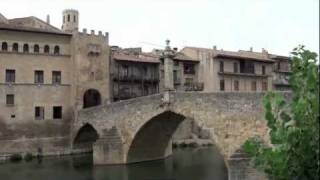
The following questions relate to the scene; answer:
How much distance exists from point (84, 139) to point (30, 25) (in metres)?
10.7

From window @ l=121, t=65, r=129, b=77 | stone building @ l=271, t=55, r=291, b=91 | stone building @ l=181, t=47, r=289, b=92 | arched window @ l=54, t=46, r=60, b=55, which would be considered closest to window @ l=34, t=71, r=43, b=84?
arched window @ l=54, t=46, r=60, b=55

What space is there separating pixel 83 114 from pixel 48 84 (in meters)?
4.02

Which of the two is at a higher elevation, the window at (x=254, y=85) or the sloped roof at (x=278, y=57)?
the sloped roof at (x=278, y=57)

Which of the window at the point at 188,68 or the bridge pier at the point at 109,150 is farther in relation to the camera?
the window at the point at 188,68

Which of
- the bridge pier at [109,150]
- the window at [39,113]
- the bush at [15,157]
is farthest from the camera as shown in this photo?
the window at [39,113]

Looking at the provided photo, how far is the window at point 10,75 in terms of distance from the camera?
41634 millimetres

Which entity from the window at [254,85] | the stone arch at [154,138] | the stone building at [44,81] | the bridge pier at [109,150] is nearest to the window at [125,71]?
the stone building at [44,81]

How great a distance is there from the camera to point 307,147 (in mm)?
6484

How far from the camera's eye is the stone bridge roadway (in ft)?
89.7

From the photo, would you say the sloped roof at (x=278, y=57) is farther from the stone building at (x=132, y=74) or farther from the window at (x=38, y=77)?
the window at (x=38, y=77)

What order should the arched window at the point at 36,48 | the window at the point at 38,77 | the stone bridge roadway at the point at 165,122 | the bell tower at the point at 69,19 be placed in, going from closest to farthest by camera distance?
1. the stone bridge roadway at the point at 165,122
2. the arched window at the point at 36,48
3. the window at the point at 38,77
4. the bell tower at the point at 69,19

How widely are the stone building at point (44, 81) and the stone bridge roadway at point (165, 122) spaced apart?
2107 millimetres

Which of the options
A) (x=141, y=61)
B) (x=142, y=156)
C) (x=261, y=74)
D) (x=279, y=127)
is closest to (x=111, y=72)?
(x=141, y=61)

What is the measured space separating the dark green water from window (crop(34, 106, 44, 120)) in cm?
421
